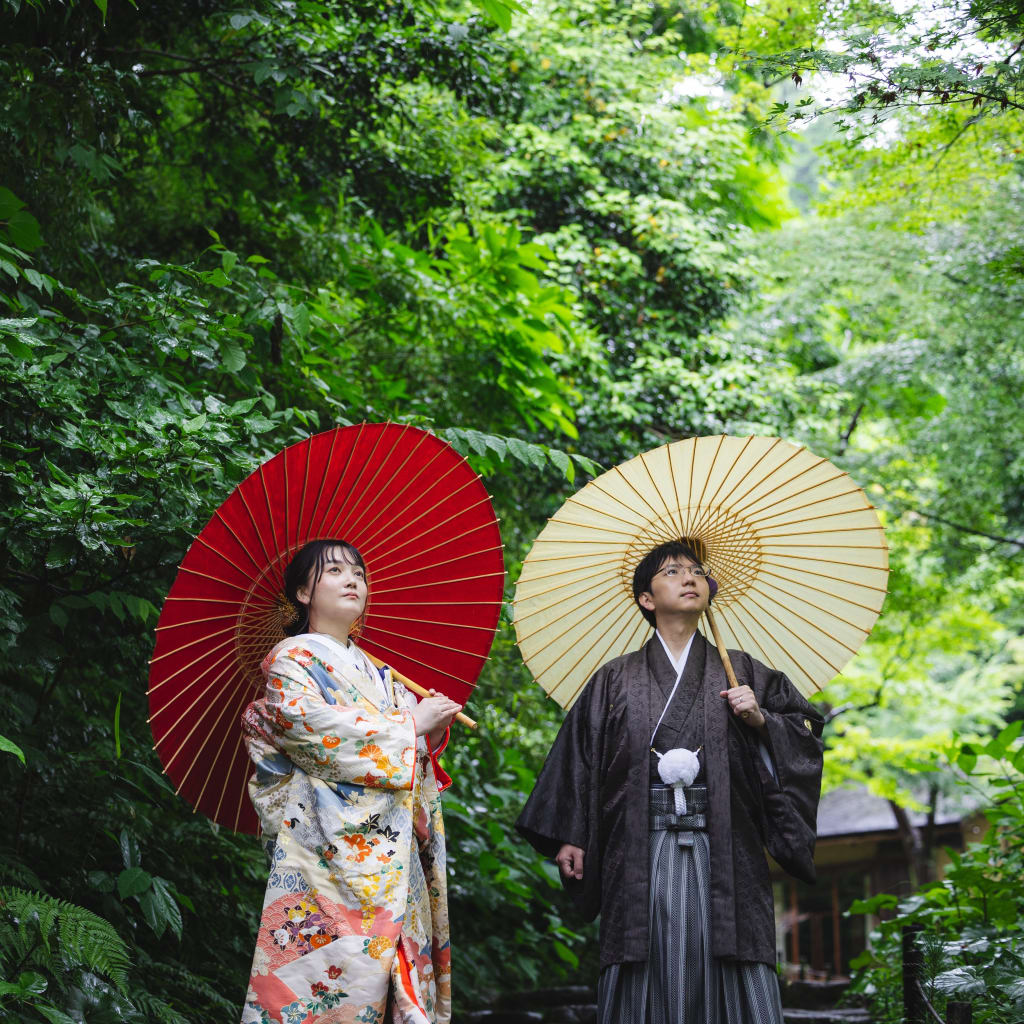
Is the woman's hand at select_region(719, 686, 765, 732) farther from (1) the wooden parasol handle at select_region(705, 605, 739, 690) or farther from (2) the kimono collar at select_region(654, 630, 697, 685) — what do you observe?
(2) the kimono collar at select_region(654, 630, 697, 685)

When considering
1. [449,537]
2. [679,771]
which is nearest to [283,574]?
[449,537]

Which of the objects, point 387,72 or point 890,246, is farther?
point 890,246

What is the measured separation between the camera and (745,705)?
3.22 metres

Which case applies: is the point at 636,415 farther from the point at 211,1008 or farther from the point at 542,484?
the point at 211,1008

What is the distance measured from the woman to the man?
0.49 m

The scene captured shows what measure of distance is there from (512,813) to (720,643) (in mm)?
3527

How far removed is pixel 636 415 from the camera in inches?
376

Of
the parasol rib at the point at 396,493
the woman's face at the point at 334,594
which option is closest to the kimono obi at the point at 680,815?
the woman's face at the point at 334,594

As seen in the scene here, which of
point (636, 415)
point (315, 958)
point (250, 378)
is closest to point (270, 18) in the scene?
point (250, 378)

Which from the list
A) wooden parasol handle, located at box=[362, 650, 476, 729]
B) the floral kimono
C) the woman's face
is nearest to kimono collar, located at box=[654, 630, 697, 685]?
wooden parasol handle, located at box=[362, 650, 476, 729]

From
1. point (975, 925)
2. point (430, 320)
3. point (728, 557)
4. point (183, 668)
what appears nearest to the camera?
point (183, 668)

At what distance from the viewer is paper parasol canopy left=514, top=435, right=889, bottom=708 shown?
3.42m

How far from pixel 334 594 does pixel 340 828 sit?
2.15 ft

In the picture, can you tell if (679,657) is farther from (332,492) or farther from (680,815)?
(332,492)
